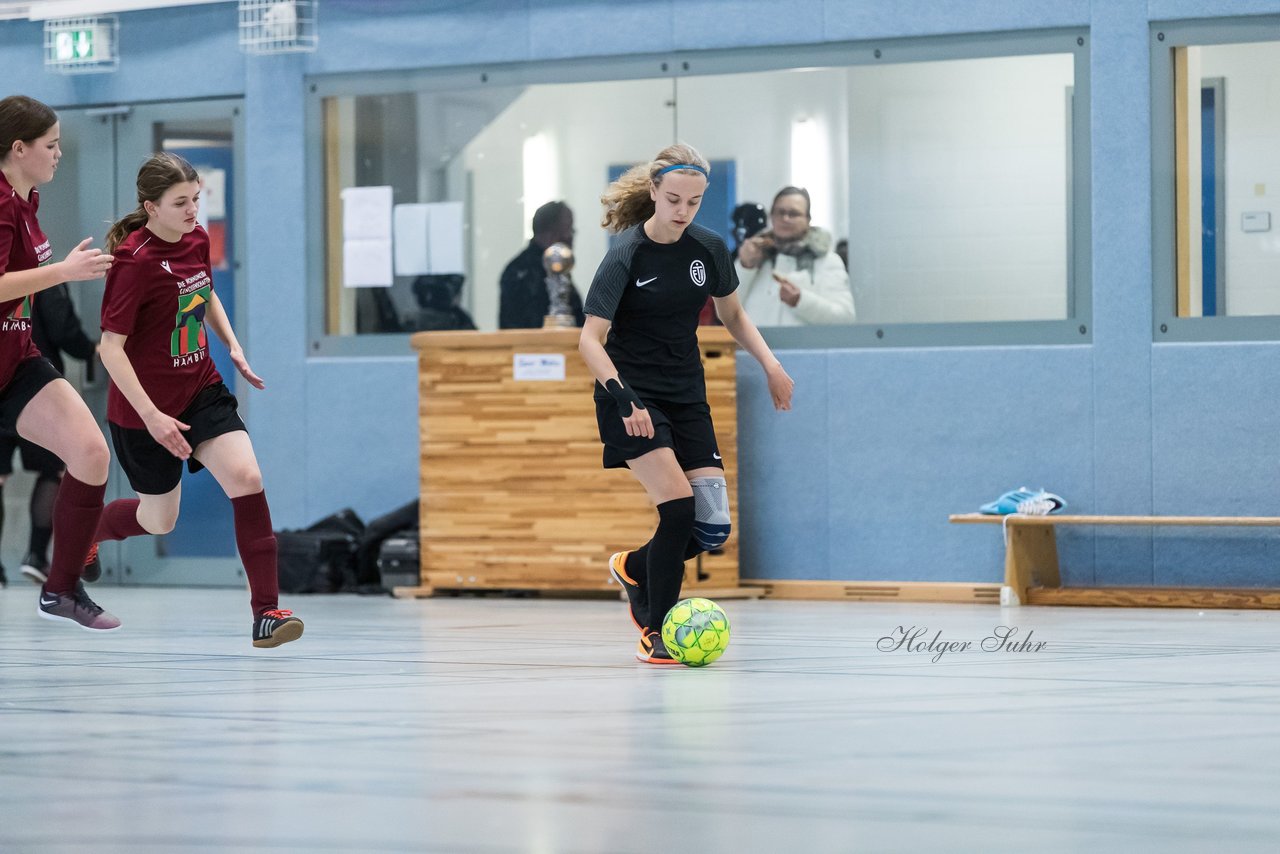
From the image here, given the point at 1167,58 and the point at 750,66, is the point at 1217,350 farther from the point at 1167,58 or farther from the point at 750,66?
the point at 750,66

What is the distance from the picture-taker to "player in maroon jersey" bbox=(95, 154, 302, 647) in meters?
5.18

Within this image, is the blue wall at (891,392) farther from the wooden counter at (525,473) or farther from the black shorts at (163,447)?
the black shorts at (163,447)

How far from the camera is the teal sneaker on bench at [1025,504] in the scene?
24.5 ft

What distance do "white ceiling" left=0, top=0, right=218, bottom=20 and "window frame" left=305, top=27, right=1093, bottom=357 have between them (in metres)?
0.92

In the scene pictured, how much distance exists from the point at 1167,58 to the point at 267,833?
615 centimetres

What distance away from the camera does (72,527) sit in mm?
5641

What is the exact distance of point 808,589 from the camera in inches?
318

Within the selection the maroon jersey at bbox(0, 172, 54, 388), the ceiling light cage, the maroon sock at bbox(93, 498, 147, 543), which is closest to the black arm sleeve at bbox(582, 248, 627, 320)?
the maroon jersey at bbox(0, 172, 54, 388)

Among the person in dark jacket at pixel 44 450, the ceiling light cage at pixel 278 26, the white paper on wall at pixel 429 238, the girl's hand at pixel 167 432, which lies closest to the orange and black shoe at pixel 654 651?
the girl's hand at pixel 167 432

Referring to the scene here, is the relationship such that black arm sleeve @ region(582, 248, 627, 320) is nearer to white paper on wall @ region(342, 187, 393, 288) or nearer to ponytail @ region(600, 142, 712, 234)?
ponytail @ region(600, 142, 712, 234)

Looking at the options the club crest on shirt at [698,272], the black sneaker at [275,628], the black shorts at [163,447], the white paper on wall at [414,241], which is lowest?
the black sneaker at [275,628]

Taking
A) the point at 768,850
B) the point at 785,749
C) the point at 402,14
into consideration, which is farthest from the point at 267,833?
the point at 402,14

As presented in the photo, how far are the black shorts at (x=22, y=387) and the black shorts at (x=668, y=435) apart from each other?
1.68 meters

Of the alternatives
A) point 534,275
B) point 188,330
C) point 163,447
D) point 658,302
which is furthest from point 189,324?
point 534,275
